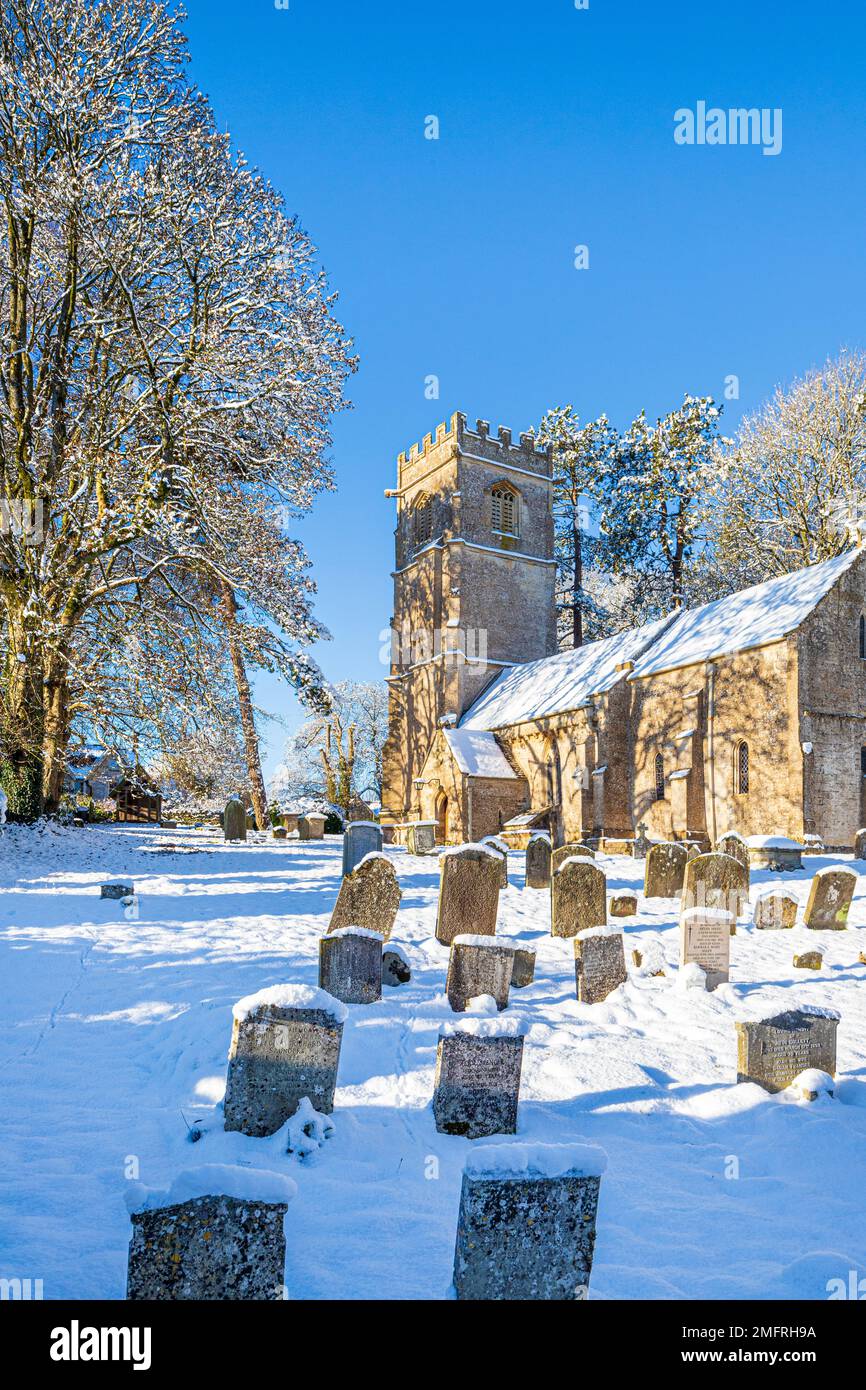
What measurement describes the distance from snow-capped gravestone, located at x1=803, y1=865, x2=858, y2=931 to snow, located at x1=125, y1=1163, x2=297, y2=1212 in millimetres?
8901

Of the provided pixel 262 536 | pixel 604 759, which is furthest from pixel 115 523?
pixel 604 759

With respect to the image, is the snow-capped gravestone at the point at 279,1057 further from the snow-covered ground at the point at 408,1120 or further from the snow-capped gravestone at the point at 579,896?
the snow-capped gravestone at the point at 579,896

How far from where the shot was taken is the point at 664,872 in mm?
12023

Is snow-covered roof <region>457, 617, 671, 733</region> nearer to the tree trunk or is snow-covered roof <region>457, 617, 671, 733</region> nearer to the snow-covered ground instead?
the tree trunk

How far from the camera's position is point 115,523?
15.0 meters

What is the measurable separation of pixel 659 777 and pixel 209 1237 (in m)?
24.1

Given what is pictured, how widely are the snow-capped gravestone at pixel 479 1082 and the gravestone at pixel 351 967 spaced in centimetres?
204

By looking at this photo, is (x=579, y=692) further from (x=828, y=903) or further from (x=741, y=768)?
(x=828, y=903)

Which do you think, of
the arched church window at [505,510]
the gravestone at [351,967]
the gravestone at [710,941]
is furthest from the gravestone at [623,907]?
the arched church window at [505,510]

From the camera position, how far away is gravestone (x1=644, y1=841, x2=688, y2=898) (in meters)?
11.9

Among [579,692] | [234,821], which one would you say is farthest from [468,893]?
[579,692]

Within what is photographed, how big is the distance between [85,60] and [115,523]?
7670 mm

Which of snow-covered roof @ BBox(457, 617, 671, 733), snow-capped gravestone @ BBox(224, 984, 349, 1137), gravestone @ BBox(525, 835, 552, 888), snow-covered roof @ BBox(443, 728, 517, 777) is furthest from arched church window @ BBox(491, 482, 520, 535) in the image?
snow-capped gravestone @ BBox(224, 984, 349, 1137)
